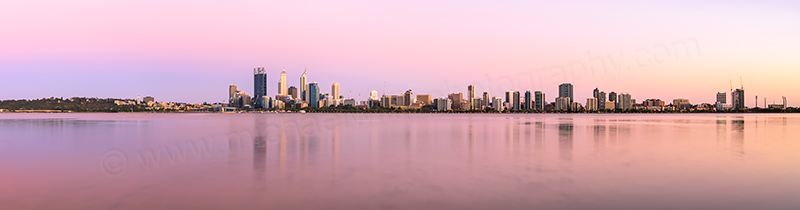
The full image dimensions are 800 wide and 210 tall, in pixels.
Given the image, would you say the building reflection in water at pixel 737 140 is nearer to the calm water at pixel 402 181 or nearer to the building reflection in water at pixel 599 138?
the calm water at pixel 402 181

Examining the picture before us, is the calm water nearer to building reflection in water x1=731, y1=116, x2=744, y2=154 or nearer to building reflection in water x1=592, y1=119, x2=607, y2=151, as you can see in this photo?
building reflection in water x1=731, y1=116, x2=744, y2=154

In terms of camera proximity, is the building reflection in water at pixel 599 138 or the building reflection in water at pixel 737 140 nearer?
the building reflection in water at pixel 737 140

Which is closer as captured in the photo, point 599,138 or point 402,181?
point 402,181

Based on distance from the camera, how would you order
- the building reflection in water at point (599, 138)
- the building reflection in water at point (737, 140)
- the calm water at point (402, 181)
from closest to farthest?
the calm water at point (402, 181) → the building reflection in water at point (737, 140) → the building reflection in water at point (599, 138)

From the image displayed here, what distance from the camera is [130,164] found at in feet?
56.4

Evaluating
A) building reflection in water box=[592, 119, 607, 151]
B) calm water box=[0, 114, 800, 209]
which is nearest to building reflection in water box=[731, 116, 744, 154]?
calm water box=[0, 114, 800, 209]

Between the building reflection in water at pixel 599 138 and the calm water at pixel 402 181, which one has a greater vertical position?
the calm water at pixel 402 181

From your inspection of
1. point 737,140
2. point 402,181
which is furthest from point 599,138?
point 402,181

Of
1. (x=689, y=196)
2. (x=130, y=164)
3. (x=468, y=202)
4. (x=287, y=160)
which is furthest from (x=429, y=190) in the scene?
(x=130, y=164)

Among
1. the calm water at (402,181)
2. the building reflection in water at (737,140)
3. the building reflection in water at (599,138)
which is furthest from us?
the building reflection in water at (599,138)

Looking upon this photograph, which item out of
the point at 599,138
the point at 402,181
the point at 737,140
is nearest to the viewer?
the point at 402,181

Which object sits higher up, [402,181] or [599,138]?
[402,181]

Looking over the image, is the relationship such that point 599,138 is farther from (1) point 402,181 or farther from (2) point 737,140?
(1) point 402,181

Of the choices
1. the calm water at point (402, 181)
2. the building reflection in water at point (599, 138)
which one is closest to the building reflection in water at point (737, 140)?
the calm water at point (402, 181)
